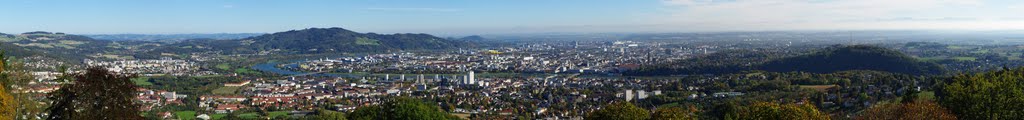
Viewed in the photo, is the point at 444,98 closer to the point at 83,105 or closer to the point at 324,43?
the point at 83,105

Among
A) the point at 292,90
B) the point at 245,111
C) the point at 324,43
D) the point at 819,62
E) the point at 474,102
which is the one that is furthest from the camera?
the point at 324,43

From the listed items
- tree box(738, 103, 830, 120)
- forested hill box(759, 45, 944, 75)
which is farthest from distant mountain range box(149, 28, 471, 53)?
tree box(738, 103, 830, 120)

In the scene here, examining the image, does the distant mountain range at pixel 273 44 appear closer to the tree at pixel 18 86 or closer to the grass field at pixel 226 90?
the grass field at pixel 226 90

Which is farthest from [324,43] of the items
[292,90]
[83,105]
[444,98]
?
[83,105]

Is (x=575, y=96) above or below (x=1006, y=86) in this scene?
below

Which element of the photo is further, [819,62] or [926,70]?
[819,62]

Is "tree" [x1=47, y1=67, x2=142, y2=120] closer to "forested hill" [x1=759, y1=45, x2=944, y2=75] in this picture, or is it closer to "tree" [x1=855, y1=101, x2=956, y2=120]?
"tree" [x1=855, y1=101, x2=956, y2=120]

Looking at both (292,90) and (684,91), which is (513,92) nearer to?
(684,91)

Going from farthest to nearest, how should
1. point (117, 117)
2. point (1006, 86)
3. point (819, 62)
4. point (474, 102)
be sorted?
point (819, 62) < point (474, 102) < point (1006, 86) < point (117, 117)
